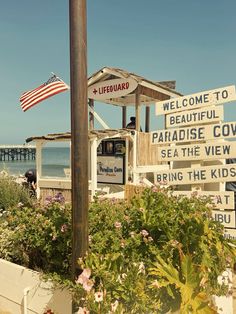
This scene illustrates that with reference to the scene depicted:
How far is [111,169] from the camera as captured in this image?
39.3 feet

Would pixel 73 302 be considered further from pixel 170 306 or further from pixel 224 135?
pixel 224 135

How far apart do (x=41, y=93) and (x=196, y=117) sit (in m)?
6.19

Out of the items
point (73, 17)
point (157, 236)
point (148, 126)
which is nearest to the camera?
point (73, 17)

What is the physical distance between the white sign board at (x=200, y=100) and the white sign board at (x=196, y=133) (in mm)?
353

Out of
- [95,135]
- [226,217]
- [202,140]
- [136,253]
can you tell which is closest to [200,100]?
[202,140]

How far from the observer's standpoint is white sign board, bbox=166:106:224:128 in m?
4.77

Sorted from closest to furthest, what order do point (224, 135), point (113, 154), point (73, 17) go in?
point (73, 17) < point (224, 135) < point (113, 154)

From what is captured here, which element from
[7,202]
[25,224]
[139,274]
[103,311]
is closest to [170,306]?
[139,274]

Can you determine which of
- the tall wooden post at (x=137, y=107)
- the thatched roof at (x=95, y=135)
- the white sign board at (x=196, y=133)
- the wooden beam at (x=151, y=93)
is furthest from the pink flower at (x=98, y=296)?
the wooden beam at (x=151, y=93)

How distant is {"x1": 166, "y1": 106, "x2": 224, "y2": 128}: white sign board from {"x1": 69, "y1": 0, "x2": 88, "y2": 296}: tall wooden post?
95.6 inches

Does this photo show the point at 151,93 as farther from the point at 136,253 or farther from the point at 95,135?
the point at 136,253

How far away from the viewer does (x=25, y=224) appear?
421 centimetres

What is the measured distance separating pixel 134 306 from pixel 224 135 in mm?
2775

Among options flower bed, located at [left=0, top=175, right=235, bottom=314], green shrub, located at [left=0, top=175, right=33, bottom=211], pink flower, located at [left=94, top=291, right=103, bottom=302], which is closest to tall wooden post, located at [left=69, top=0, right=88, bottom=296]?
flower bed, located at [left=0, top=175, right=235, bottom=314]
